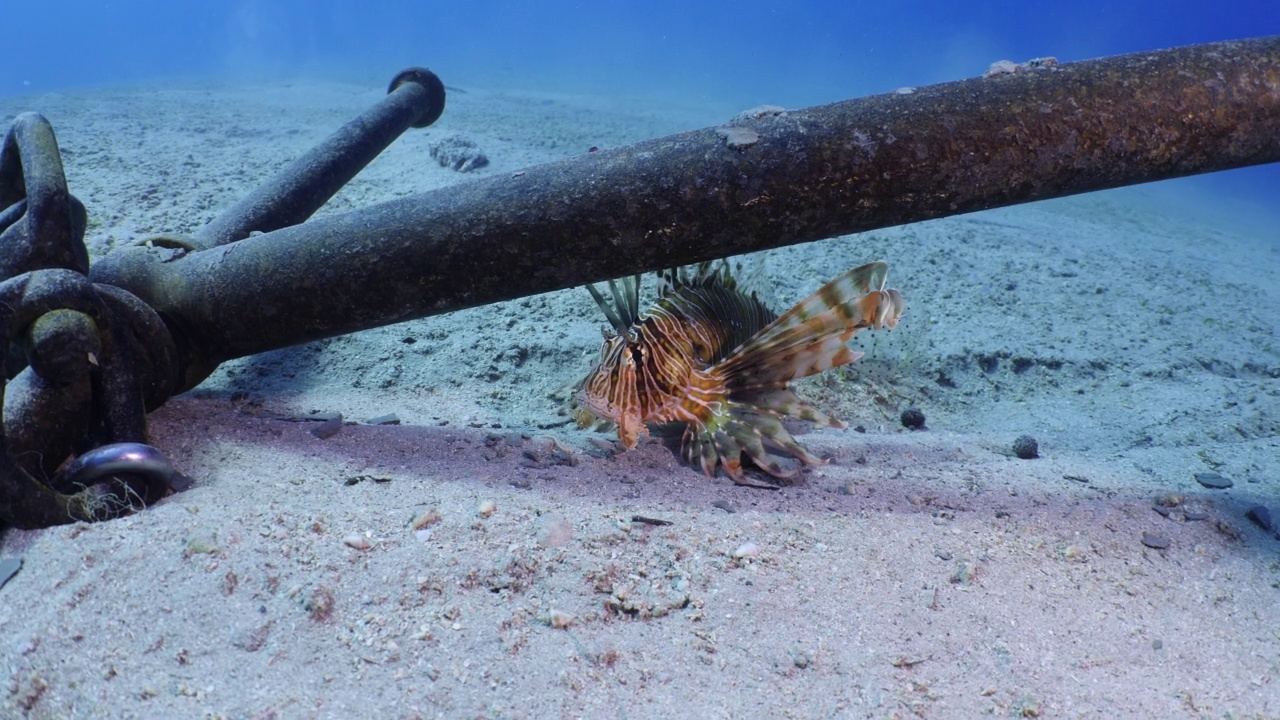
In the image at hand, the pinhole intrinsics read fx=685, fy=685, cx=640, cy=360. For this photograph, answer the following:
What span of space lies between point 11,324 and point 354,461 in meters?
1.05

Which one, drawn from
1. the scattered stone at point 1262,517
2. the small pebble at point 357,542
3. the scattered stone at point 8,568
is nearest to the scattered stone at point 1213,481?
the scattered stone at point 1262,517

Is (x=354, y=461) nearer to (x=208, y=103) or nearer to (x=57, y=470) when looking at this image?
(x=57, y=470)

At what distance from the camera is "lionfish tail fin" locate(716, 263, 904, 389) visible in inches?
97.1

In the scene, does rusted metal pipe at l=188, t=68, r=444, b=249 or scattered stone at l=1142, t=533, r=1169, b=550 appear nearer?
scattered stone at l=1142, t=533, r=1169, b=550

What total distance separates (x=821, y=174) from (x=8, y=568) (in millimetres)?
2391

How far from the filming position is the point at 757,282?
3.66 m

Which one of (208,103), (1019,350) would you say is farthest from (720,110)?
(1019,350)

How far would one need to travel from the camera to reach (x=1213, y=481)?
254 cm

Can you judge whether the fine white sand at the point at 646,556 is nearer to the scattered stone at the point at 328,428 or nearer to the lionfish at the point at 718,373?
the scattered stone at the point at 328,428

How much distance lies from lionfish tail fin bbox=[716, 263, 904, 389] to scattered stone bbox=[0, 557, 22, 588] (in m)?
2.26

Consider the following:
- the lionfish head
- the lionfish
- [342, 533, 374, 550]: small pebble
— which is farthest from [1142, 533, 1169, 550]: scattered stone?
[342, 533, 374, 550]: small pebble

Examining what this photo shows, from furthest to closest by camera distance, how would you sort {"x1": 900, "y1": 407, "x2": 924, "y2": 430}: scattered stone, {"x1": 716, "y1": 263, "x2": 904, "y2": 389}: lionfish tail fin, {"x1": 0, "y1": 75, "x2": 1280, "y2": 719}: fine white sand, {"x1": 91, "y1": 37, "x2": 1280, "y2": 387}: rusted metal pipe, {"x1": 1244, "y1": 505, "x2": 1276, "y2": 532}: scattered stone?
{"x1": 900, "y1": 407, "x2": 924, "y2": 430}: scattered stone < {"x1": 716, "y1": 263, "x2": 904, "y2": 389}: lionfish tail fin < {"x1": 1244, "y1": 505, "x2": 1276, "y2": 532}: scattered stone < {"x1": 91, "y1": 37, "x2": 1280, "y2": 387}: rusted metal pipe < {"x1": 0, "y1": 75, "x2": 1280, "y2": 719}: fine white sand

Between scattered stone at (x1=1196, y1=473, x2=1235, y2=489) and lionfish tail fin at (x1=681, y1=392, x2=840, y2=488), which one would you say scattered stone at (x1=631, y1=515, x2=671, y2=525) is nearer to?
lionfish tail fin at (x1=681, y1=392, x2=840, y2=488)

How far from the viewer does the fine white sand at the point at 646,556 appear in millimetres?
1480
